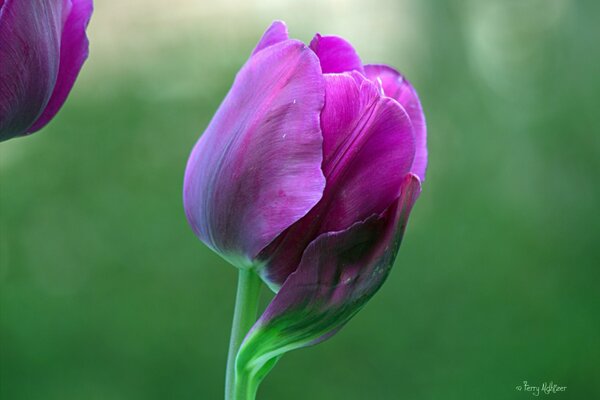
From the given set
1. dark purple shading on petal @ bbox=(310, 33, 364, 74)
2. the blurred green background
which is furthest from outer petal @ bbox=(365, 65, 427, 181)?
the blurred green background

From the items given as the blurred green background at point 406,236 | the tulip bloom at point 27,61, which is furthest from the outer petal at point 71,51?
the blurred green background at point 406,236

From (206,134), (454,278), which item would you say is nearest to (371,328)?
(454,278)

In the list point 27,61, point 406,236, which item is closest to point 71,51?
point 27,61

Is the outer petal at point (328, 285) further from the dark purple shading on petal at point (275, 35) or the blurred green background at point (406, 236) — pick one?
the blurred green background at point (406, 236)

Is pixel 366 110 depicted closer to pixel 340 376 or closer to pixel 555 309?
pixel 340 376

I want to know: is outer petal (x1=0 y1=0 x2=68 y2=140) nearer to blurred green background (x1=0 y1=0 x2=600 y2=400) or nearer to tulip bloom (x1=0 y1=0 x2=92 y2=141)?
tulip bloom (x1=0 y1=0 x2=92 y2=141)

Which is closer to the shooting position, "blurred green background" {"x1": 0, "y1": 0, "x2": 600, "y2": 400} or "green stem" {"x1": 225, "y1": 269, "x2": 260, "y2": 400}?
"green stem" {"x1": 225, "y1": 269, "x2": 260, "y2": 400}

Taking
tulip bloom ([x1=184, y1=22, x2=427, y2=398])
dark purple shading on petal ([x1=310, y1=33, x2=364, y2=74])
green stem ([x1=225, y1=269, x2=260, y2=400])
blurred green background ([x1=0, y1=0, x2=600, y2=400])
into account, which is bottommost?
blurred green background ([x1=0, y1=0, x2=600, y2=400])
